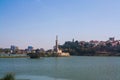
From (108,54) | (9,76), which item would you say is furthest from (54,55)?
(9,76)

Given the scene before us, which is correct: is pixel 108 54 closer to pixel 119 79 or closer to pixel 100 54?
pixel 100 54

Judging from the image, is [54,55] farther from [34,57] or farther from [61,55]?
[34,57]

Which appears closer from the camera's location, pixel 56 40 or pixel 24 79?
pixel 24 79

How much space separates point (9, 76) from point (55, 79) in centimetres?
1550

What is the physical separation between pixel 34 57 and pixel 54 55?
33.7 meters

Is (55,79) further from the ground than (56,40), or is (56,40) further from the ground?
(56,40)

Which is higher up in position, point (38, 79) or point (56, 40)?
point (56, 40)

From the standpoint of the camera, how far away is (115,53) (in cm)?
19850

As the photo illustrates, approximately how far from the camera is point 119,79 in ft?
113

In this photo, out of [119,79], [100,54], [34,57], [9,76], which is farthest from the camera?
[100,54]

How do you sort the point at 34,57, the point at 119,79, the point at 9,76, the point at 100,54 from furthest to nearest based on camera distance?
the point at 100,54 < the point at 34,57 < the point at 119,79 < the point at 9,76

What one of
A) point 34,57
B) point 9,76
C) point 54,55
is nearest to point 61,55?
point 54,55

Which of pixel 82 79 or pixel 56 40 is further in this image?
pixel 56 40

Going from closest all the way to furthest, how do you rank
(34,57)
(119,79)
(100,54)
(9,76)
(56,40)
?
(9,76)
(119,79)
(34,57)
(56,40)
(100,54)
